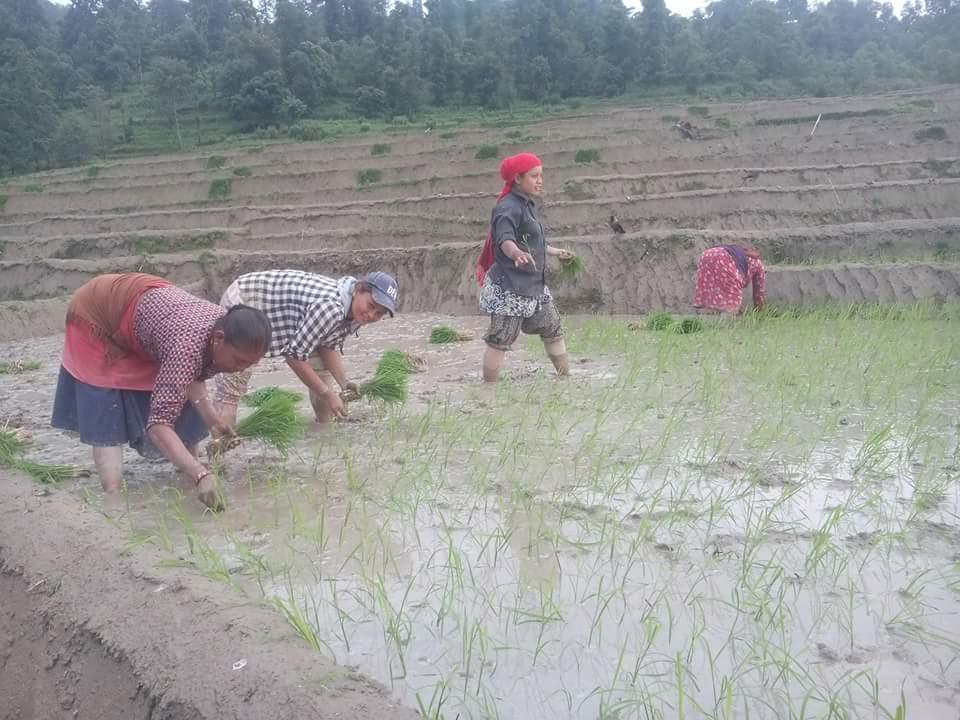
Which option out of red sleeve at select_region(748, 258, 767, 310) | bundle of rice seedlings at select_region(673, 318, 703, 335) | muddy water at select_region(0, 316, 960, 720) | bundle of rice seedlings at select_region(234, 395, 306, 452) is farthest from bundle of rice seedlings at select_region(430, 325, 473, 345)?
bundle of rice seedlings at select_region(234, 395, 306, 452)

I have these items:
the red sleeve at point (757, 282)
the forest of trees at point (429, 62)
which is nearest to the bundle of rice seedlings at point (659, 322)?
the red sleeve at point (757, 282)

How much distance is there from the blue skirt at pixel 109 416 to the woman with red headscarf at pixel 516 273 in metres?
2.17

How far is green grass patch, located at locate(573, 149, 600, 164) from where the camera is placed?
17094 mm

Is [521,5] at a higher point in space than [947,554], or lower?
higher

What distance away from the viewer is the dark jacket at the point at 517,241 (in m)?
5.00

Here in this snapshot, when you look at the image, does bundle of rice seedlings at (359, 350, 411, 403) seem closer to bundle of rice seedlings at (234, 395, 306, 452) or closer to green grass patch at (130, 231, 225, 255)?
bundle of rice seedlings at (234, 395, 306, 452)

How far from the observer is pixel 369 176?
1931 cm

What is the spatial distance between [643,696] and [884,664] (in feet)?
1.84

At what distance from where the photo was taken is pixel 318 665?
1.80 meters

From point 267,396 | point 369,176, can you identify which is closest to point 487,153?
point 369,176

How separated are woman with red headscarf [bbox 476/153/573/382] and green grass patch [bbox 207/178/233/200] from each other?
1614 centimetres

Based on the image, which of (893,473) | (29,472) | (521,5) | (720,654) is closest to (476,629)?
(720,654)

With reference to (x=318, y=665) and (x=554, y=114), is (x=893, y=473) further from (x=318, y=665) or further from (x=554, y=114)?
(x=554, y=114)

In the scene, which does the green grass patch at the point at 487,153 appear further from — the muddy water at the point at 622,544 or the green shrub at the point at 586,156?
the muddy water at the point at 622,544
